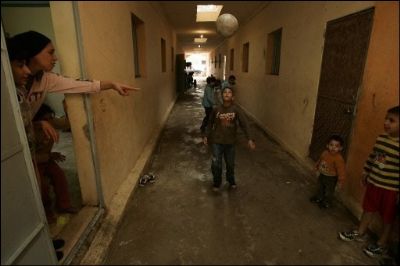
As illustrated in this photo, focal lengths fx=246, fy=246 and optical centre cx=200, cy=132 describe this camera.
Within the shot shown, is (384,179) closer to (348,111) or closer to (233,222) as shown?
(348,111)

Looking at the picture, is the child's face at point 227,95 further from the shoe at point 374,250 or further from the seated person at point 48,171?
the shoe at point 374,250

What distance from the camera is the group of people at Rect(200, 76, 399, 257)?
6.73 ft

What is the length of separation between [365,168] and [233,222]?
141 centimetres

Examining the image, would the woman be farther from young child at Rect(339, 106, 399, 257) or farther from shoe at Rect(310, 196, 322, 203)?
shoe at Rect(310, 196, 322, 203)

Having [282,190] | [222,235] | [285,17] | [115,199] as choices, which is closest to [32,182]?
[115,199]

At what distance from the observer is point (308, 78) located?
13.5 ft

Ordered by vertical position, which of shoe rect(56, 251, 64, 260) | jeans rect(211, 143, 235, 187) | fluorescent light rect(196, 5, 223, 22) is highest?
fluorescent light rect(196, 5, 223, 22)

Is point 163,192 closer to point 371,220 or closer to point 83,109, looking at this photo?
point 83,109

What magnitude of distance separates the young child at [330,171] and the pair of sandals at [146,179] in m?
2.22

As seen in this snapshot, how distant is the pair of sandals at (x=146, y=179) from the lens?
11.7 ft

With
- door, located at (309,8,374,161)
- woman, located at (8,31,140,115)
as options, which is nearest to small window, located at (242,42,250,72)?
door, located at (309,8,374,161)

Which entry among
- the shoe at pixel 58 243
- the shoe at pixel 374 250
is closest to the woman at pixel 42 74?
the shoe at pixel 58 243

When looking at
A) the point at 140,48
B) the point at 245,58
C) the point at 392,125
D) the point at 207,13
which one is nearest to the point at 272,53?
the point at 207,13

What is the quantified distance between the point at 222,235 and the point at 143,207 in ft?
3.47
